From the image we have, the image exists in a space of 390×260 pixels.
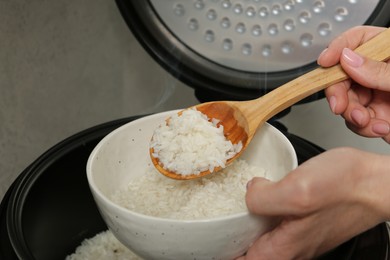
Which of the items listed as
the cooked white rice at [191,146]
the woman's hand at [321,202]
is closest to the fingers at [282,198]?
the woman's hand at [321,202]

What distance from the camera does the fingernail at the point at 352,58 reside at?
75cm

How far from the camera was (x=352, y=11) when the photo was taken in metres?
0.88

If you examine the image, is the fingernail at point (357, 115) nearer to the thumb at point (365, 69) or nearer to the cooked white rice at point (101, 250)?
the thumb at point (365, 69)

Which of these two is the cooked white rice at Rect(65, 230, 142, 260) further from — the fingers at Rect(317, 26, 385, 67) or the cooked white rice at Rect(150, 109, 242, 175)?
the fingers at Rect(317, 26, 385, 67)

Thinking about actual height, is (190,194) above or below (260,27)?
below

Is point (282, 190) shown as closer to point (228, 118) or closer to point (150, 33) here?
point (228, 118)

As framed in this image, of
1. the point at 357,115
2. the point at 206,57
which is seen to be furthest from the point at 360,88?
the point at 206,57

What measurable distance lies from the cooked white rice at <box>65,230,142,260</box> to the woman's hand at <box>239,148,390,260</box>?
312mm

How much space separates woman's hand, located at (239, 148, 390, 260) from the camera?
0.57 meters

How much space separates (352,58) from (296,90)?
0.10 meters

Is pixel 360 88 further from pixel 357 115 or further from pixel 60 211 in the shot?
pixel 60 211

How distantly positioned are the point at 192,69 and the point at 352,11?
32 centimetres

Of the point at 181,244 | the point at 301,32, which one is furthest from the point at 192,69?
the point at 181,244

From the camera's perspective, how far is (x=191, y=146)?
2.39ft
